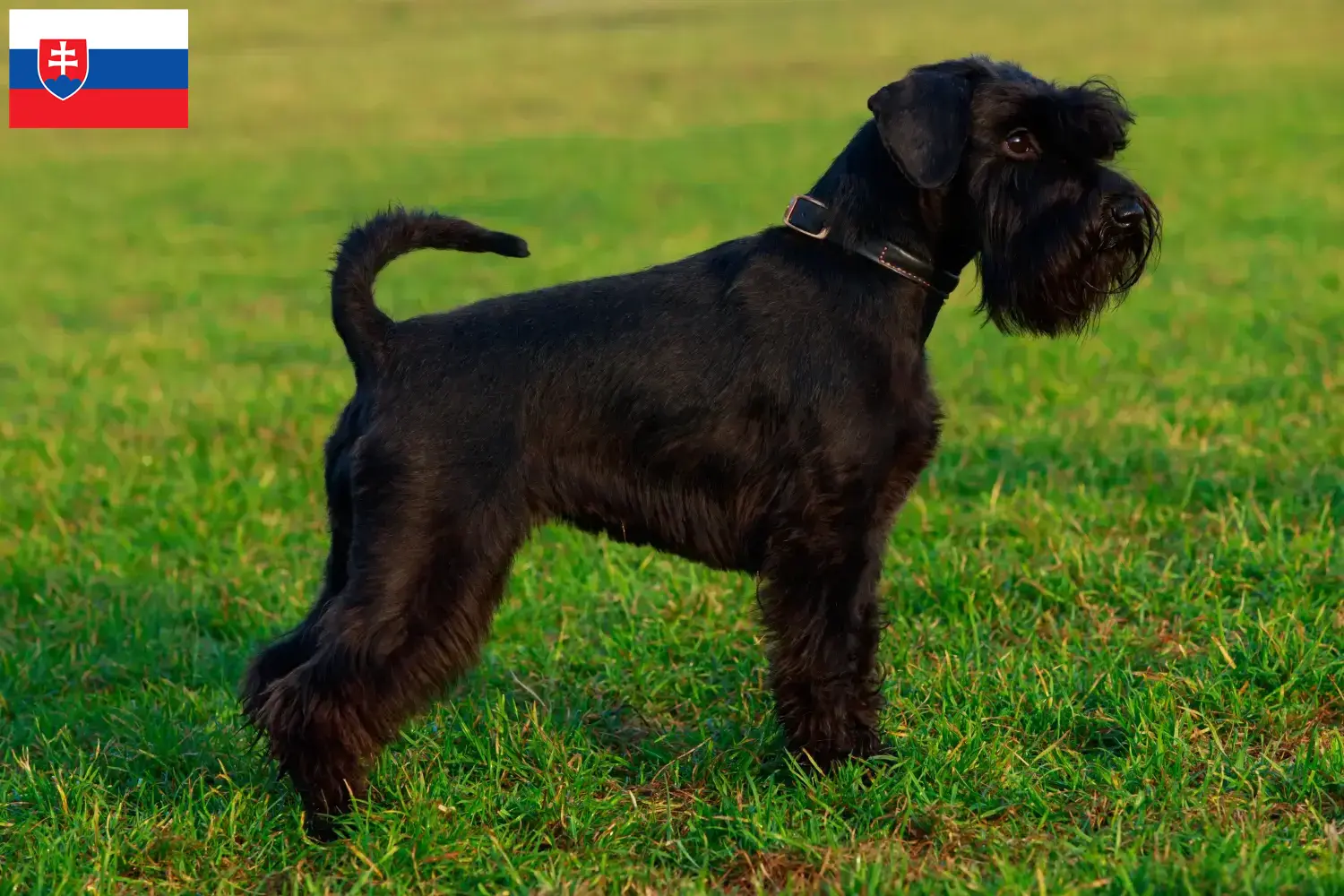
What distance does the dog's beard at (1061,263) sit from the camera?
4258 mm

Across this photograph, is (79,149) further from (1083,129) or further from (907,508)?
(1083,129)

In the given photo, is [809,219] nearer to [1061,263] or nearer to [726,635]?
[1061,263]

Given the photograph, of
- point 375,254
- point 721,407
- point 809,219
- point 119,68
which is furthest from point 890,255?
point 119,68

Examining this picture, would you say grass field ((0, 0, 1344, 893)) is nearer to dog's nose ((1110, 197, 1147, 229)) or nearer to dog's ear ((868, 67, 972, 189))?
dog's nose ((1110, 197, 1147, 229))

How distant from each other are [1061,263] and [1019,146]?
14.6 inches

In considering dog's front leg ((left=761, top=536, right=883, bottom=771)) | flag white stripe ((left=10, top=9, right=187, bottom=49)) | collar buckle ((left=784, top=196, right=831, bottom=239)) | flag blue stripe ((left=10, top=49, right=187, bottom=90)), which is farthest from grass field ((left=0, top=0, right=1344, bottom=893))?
flag blue stripe ((left=10, top=49, right=187, bottom=90))

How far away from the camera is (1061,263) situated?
4.29 m

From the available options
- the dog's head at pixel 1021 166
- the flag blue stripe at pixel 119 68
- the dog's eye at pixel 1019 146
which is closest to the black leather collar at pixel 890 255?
the dog's head at pixel 1021 166

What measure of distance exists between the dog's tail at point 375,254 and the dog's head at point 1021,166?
123 centimetres

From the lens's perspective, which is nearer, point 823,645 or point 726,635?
point 823,645

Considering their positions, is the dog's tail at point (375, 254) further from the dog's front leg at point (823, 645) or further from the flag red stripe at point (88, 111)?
the flag red stripe at point (88, 111)

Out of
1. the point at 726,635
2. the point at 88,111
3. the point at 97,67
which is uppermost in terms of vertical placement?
the point at 97,67

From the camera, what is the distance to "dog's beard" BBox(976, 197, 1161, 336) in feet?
14.0

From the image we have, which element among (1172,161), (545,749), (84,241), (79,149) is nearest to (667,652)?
Answer: (545,749)
